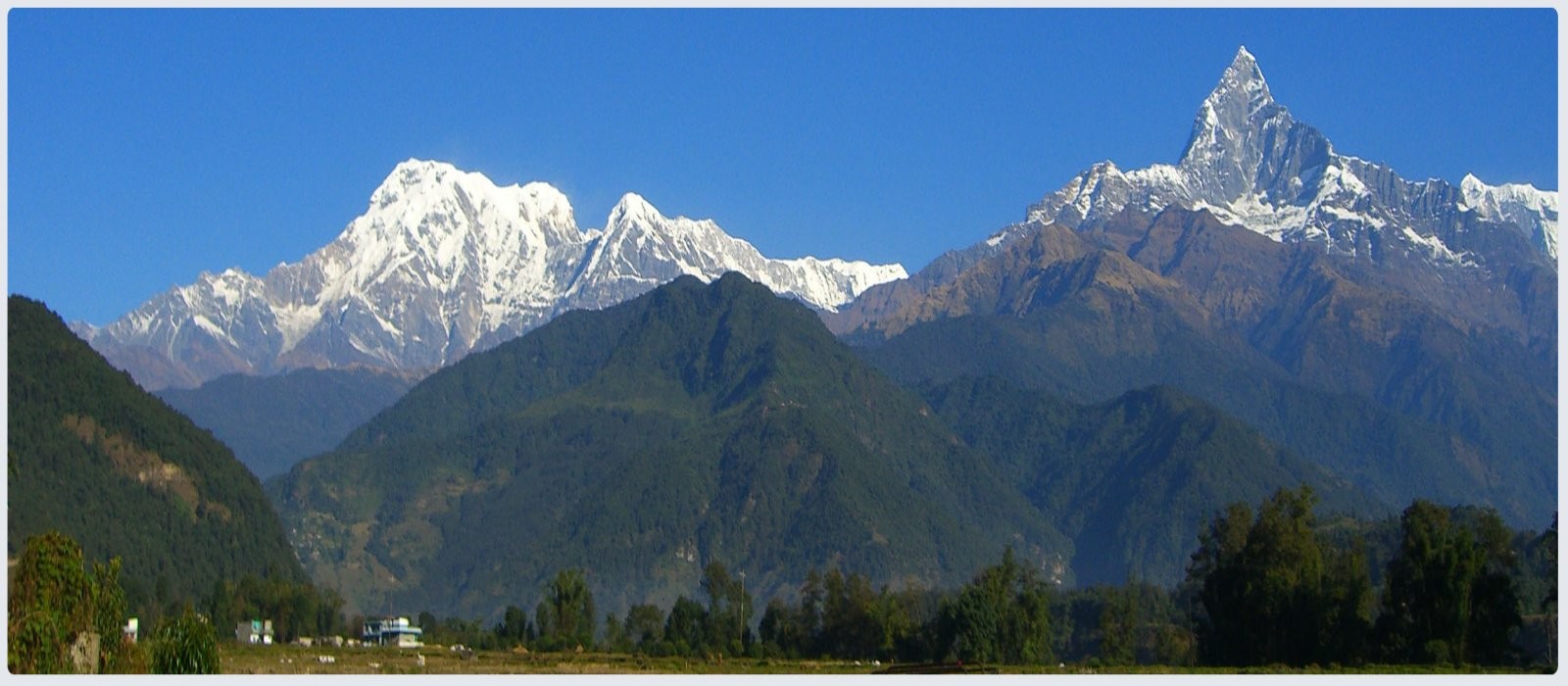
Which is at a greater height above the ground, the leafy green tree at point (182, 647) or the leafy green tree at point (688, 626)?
the leafy green tree at point (688, 626)

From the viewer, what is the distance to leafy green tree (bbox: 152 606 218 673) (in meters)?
65.6

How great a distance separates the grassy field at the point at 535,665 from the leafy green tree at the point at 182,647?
34.4 metres

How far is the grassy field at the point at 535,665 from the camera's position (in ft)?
359

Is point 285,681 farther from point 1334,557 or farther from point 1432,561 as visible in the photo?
point 1334,557

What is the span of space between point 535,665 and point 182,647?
67.4m

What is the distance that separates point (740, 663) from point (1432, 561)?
133 ft

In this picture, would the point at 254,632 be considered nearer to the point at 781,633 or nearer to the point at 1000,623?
the point at 781,633

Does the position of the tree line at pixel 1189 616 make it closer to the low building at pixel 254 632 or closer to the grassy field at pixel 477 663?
the low building at pixel 254 632

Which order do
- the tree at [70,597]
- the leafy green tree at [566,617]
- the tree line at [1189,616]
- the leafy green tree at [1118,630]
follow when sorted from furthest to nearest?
the leafy green tree at [566,617], the leafy green tree at [1118,630], the tree line at [1189,616], the tree at [70,597]

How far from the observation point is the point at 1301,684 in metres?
80.7

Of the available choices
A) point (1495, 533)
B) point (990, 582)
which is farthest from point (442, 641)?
point (1495, 533)

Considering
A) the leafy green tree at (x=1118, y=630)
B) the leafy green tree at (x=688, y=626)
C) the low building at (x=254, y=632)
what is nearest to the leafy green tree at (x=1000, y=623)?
the leafy green tree at (x=1118, y=630)

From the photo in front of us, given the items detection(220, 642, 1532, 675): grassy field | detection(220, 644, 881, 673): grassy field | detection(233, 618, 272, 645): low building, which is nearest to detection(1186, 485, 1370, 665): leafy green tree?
detection(220, 642, 1532, 675): grassy field

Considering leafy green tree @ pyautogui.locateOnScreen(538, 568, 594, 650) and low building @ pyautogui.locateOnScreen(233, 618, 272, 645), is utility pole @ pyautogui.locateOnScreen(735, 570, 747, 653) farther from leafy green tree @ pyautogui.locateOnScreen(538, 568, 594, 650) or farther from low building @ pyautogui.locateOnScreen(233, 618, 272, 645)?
low building @ pyautogui.locateOnScreen(233, 618, 272, 645)
